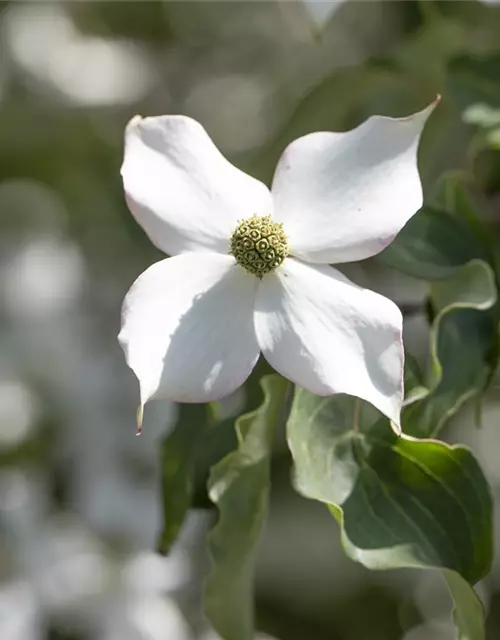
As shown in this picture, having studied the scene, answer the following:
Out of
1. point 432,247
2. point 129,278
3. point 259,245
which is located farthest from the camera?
point 129,278

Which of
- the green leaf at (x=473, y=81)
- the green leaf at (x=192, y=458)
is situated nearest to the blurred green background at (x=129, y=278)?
the green leaf at (x=473, y=81)

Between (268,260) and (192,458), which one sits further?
(192,458)

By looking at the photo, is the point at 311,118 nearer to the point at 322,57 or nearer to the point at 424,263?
the point at 424,263

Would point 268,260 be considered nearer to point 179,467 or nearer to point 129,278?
point 179,467

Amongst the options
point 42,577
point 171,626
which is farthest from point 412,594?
point 42,577

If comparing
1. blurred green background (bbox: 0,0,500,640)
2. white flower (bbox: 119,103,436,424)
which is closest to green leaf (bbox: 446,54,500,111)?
blurred green background (bbox: 0,0,500,640)

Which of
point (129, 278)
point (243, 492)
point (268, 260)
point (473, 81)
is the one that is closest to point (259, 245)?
point (268, 260)
